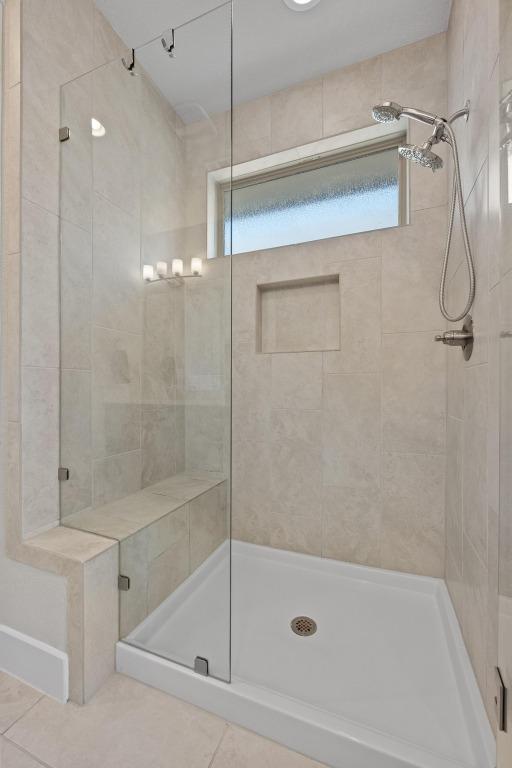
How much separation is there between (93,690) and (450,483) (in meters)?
1.46

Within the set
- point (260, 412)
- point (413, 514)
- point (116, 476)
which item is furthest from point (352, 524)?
point (116, 476)

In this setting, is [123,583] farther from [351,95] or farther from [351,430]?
[351,95]

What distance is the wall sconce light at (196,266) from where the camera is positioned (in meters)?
1.15

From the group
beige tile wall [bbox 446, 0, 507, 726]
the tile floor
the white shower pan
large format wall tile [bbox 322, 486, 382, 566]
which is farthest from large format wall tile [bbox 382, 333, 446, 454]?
the tile floor

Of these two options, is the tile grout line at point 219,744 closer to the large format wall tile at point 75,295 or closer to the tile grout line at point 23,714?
the tile grout line at point 23,714

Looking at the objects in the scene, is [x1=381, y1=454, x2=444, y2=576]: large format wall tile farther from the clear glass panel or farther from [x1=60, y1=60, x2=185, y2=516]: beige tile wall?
[x1=60, y1=60, x2=185, y2=516]: beige tile wall

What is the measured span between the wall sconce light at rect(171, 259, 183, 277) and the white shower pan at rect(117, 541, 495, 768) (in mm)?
1002

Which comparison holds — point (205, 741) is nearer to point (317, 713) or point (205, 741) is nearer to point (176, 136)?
point (317, 713)

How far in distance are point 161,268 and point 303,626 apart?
4.89ft

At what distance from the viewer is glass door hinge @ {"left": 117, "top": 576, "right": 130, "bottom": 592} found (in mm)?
1130

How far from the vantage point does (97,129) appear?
50.9 inches

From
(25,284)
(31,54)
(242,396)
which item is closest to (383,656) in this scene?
(242,396)

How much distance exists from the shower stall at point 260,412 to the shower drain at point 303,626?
0.06 feet

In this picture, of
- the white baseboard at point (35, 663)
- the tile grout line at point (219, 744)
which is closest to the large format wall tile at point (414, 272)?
the tile grout line at point (219, 744)
